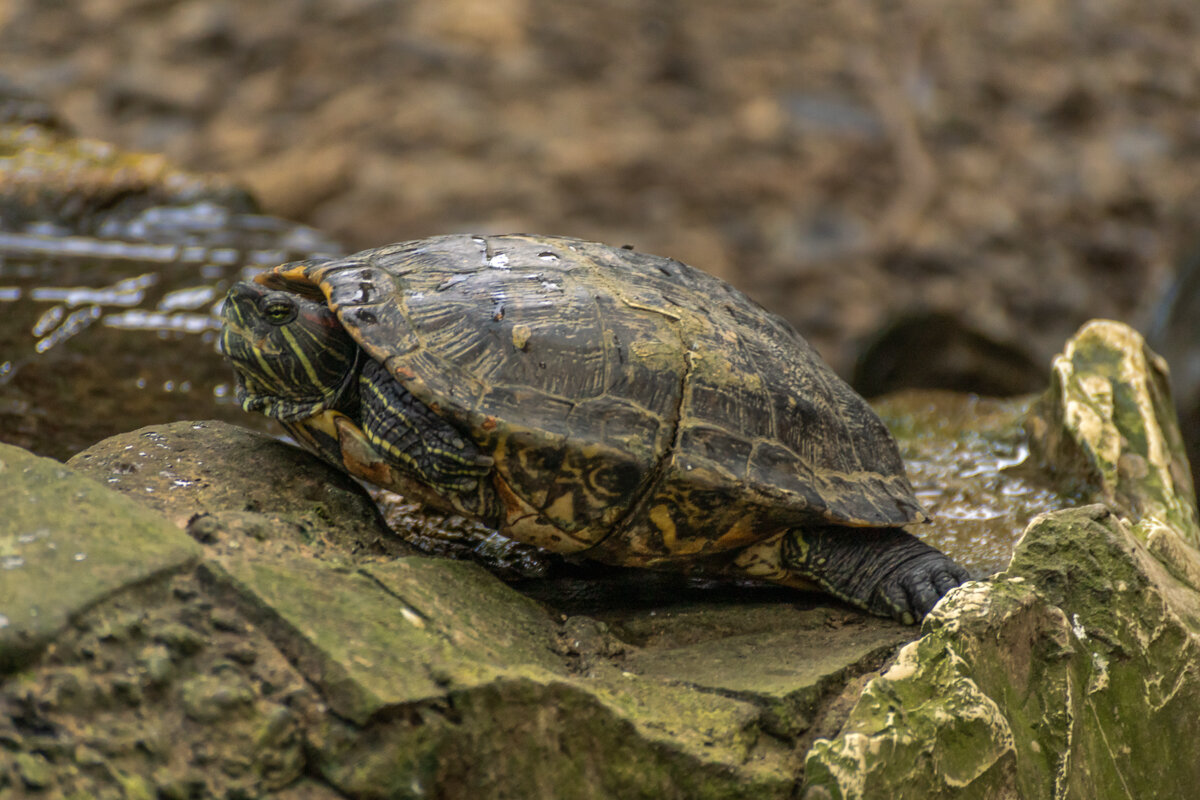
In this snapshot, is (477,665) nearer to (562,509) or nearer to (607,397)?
(562,509)

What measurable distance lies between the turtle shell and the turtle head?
0.13 metres

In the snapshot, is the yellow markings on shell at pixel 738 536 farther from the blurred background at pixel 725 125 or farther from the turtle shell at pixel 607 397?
the blurred background at pixel 725 125

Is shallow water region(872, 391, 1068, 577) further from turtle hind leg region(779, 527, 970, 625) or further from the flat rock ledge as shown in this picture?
the flat rock ledge

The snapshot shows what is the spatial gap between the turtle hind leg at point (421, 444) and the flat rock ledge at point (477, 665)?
9.4 inches

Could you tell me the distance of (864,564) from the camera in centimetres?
297

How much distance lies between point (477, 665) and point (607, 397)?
36.6 inches

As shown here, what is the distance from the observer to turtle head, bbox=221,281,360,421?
2.82m

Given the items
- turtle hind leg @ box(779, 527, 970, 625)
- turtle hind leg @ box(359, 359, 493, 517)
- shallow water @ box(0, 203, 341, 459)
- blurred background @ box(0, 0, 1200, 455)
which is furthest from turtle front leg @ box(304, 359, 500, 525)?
blurred background @ box(0, 0, 1200, 455)

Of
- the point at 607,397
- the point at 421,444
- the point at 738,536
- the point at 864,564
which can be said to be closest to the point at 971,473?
the point at 864,564

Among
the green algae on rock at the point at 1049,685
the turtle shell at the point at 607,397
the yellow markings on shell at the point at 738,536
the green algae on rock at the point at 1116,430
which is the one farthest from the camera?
the green algae on rock at the point at 1116,430

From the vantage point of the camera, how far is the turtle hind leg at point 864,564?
289 cm

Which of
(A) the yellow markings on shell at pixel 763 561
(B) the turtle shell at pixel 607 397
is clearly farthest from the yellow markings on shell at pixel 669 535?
(A) the yellow markings on shell at pixel 763 561

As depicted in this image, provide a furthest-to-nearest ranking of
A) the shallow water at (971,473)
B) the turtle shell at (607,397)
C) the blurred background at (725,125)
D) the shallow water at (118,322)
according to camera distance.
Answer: the blurred background at (725,125)
the shallow water at (118,322)
the shallow water at (971,473)
the turtle shell at (607,397)

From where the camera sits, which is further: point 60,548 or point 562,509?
point 562,509
